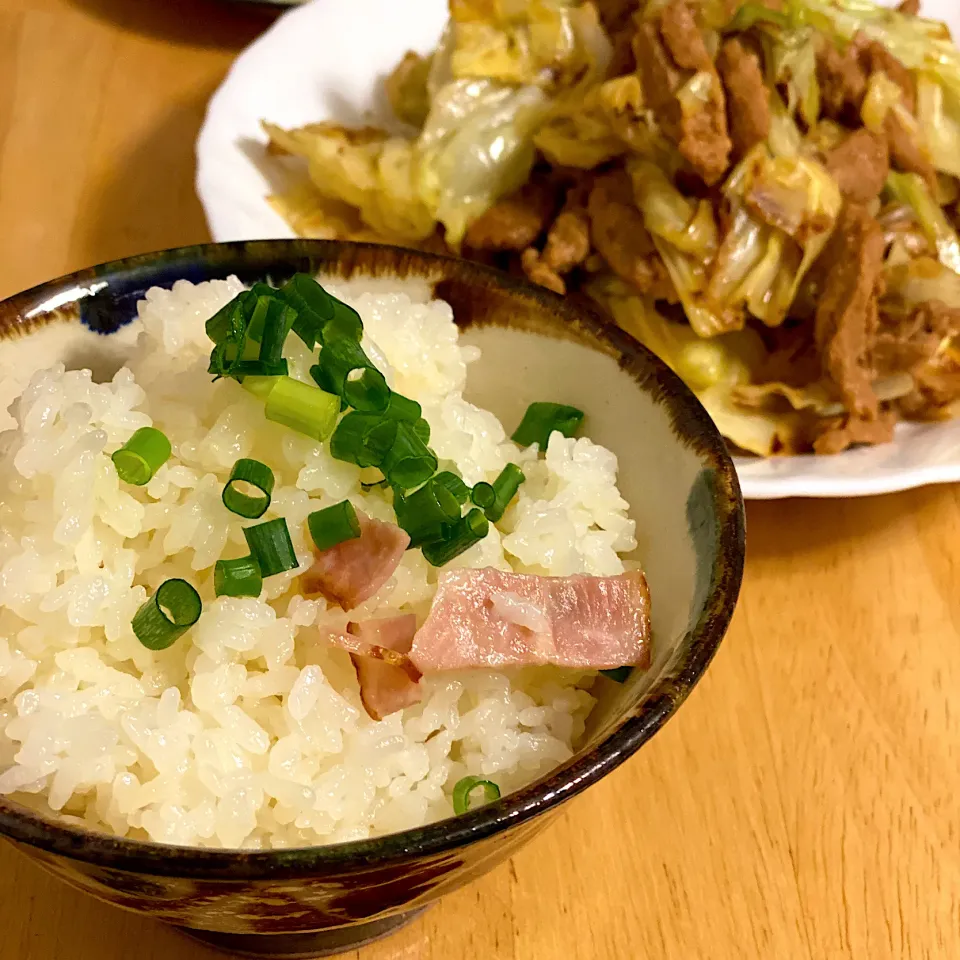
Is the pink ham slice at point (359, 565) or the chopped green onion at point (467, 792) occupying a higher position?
the pink ham slice at point (359, 565)

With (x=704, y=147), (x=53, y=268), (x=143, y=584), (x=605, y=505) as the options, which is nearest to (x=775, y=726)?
(x=605, y=505)

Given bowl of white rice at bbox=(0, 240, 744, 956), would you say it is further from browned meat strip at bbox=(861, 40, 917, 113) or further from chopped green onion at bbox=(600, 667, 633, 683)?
browned meat strip at bbox=(861, 40, 917, 113)

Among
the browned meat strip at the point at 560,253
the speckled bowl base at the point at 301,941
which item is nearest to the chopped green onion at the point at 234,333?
the speckled bowl base at the point at 301,941

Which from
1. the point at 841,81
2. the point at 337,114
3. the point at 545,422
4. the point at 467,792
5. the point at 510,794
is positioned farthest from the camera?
the point at 337,114

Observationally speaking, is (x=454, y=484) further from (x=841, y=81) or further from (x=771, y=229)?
(x=841, y=81)

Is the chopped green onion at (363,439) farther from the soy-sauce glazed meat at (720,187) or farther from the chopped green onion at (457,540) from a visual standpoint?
the soy-sauce glazed meat at (720,187)

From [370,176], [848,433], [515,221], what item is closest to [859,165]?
[848,433]

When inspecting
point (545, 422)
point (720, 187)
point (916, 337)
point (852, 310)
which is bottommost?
A: point (916, 337)
